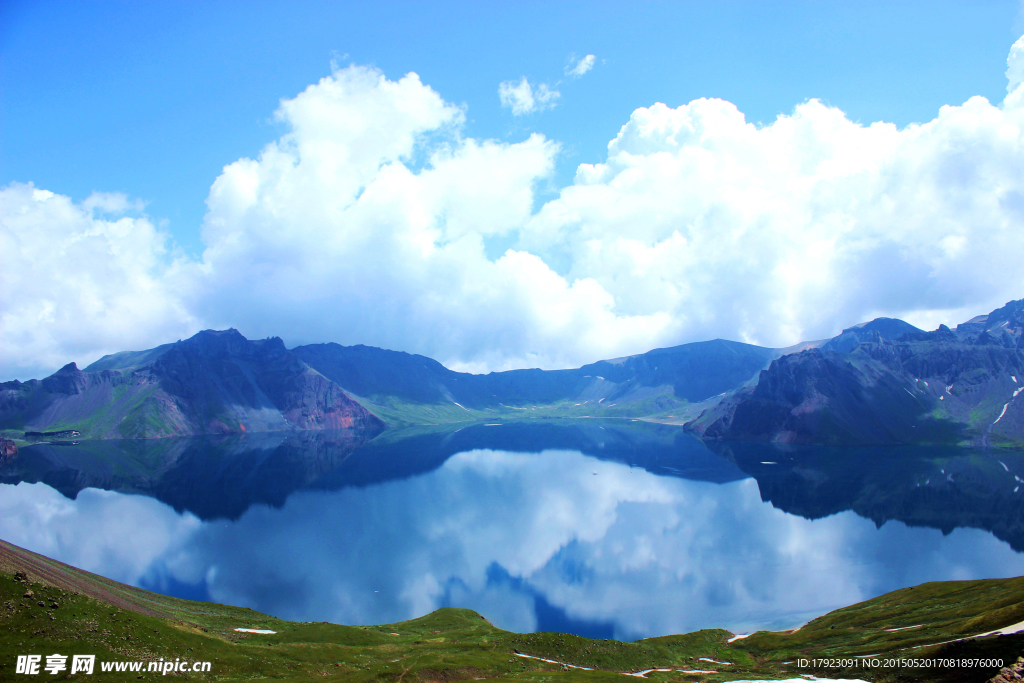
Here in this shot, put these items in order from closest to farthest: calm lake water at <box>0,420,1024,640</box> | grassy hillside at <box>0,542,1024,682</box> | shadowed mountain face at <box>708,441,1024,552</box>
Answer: grassy hillside at <box>0,542,1024,682</box> → calm lake water at <box>0,420,1024,640</box> → shadowed mountain face at <box>708,441,1024,552</box>

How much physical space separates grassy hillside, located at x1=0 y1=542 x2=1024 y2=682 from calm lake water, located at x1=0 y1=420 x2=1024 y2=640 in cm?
896

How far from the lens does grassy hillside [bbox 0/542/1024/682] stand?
4228 cm

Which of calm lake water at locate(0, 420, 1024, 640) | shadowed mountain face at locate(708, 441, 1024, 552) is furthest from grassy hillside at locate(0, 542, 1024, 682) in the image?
shadowed mountain face at locate(708, 441, 1024, 552)

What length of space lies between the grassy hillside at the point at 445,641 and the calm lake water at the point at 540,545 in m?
8.96

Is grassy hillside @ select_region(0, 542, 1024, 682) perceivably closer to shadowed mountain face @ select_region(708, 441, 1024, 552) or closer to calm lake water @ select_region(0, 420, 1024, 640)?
calm lake water @ select_region(0, 420, 1024, 640)

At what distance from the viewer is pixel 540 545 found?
381 ft

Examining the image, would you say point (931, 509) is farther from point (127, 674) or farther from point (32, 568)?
point (32, 568)

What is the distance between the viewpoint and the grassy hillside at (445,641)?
4228 cm

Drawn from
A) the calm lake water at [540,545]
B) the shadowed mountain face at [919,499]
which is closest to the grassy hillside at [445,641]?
the calm lake water at [540,545]

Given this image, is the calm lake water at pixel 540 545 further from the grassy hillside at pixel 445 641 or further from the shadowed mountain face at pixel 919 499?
the grassy hillside at pixel 445 641

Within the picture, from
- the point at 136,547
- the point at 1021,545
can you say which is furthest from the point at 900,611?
the point at 136,547

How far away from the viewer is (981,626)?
55844mm

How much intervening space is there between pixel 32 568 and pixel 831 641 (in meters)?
90.5

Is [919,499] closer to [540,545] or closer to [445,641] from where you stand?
[540,545]
